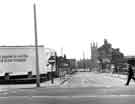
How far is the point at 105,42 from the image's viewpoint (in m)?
130

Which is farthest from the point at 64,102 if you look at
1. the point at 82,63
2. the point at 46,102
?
the point at 82,63

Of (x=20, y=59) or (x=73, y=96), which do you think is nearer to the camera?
(x=73, y=96)

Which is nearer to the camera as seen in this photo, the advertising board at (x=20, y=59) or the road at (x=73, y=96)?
the road at (x=73, y=96)

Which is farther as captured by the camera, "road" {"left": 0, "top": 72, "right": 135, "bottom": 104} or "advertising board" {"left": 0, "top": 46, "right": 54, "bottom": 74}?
"advertising board" {"left": 0, "top": 46, "right": 54, "bottom": 74}

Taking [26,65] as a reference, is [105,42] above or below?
above

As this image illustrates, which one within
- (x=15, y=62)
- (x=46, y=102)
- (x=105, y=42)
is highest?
(x=105, y=42)

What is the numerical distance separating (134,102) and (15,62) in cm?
2624

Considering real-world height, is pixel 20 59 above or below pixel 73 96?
above

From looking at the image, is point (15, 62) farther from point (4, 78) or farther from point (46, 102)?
point (46, 102)

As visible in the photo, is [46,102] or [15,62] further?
[15,62]

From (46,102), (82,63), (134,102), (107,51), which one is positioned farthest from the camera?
(82,63)

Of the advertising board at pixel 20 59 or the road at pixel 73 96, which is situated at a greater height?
the advertising board at pixel 20 59

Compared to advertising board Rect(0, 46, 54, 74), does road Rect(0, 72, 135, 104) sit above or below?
below

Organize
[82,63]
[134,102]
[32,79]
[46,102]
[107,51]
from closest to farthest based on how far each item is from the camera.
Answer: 1. [134,102]
2. [46,102]
3. [32,79]
4. [107,51]
5. [82,63]
